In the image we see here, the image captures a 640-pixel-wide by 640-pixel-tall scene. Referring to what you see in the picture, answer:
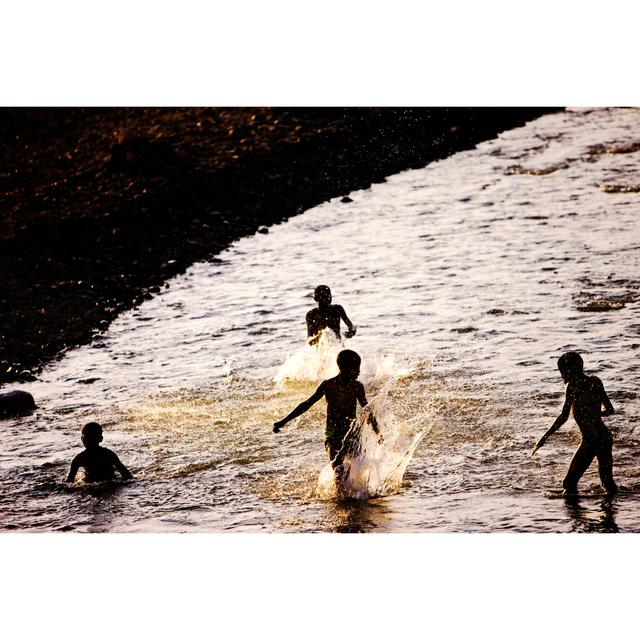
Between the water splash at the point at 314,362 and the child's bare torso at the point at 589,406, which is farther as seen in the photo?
the water splash at the point at 314,362

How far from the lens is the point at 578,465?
5.58m

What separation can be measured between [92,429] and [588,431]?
3.00 metres

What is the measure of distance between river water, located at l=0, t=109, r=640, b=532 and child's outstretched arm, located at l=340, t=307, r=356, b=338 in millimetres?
47

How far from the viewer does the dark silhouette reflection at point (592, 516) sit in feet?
17.6

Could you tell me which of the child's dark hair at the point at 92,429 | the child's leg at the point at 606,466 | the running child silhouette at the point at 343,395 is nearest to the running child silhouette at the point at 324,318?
the running child silhouette at the point at 343,395

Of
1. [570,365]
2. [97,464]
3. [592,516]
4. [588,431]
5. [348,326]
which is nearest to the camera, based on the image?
[592,516]

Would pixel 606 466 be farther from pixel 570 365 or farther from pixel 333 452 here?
pixel 333 452

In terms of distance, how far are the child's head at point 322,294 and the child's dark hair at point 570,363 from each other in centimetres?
165

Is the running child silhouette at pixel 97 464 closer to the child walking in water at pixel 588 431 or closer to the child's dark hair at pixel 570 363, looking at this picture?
the child walking in water at pixel 588 431

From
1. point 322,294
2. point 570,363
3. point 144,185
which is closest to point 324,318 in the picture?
point 322,294

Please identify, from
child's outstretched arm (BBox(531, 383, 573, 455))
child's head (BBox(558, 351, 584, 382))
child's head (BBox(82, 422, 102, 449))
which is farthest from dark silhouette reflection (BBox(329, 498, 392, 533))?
child's head (BBox(82, 422, 102, 449))

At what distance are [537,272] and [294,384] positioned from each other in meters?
1.84

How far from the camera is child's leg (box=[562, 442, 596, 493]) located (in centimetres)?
557

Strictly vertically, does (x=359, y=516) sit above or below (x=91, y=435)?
below
